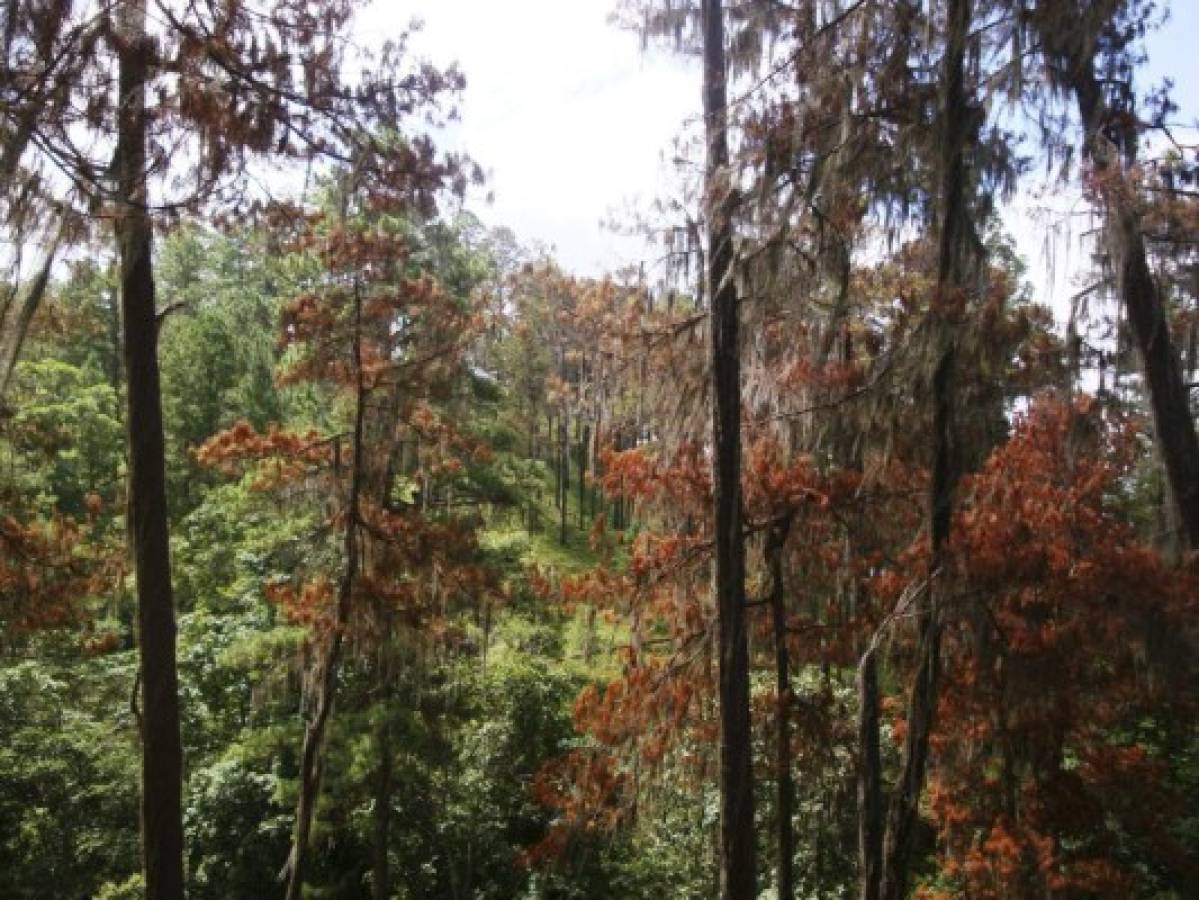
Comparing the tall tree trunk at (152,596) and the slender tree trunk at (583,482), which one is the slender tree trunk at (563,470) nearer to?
the slender tree trunk at (583,482)

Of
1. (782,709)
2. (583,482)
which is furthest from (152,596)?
(583,482)

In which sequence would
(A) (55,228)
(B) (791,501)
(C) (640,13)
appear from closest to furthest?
(A) (55,228) < (C) (640,13) < (B) (791,501)

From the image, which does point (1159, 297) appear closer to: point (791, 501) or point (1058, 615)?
point (1058, 615)

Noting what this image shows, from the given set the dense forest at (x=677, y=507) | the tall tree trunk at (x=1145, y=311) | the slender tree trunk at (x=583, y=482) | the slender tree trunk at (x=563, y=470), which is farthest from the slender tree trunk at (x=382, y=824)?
the slender tree trunk at (x=583, y=482)

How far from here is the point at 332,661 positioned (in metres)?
10.5

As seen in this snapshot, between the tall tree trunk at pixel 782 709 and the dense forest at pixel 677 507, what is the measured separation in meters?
0.06

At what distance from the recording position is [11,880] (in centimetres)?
1349

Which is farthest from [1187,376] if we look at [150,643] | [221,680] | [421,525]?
[221,680]

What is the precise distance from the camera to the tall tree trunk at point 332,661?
10289 mm

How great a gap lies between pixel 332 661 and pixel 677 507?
4363 mm

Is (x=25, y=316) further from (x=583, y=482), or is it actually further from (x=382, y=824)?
(x=583, y=482)

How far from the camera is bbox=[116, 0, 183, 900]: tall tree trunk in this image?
6.43 m

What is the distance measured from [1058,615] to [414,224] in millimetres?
9408

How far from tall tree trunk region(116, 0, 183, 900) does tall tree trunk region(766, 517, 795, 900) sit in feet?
17.1
